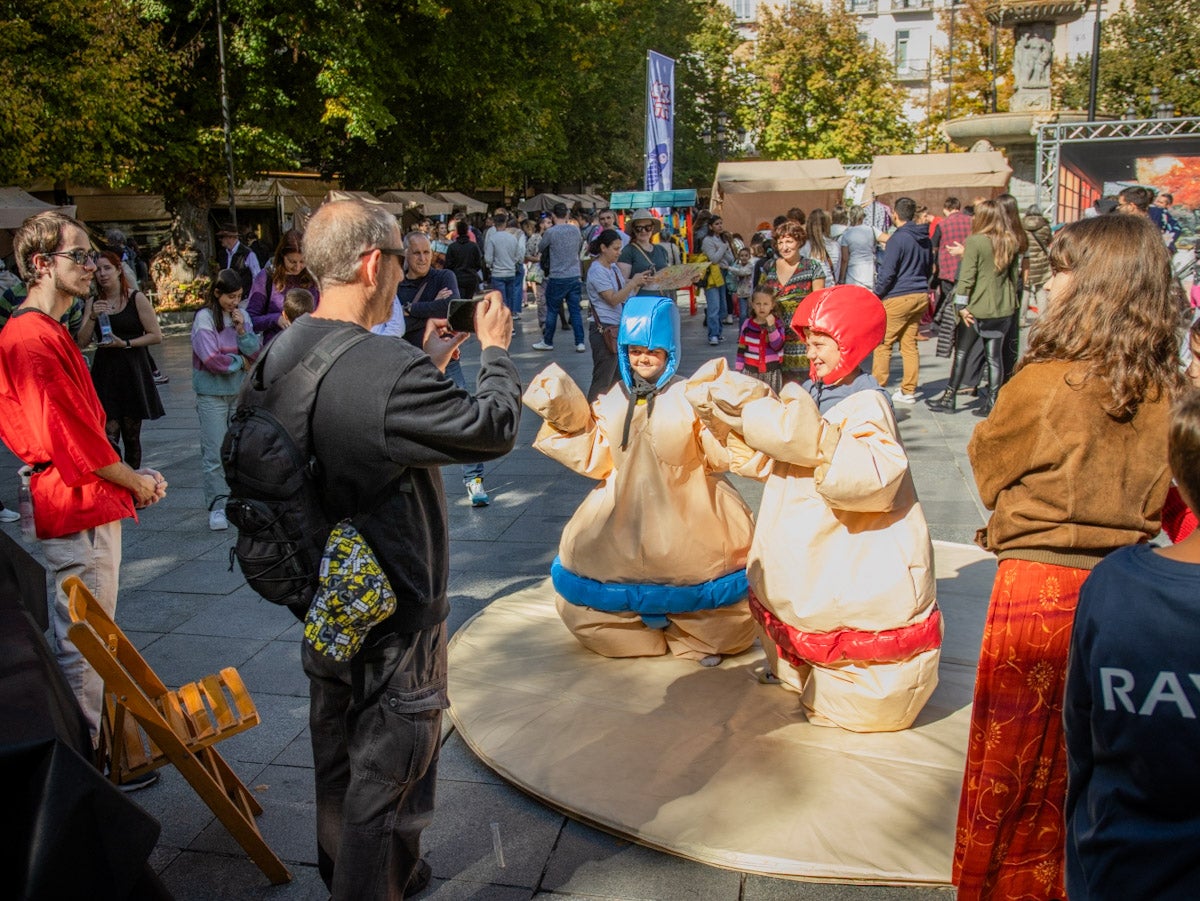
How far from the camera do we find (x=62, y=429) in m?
3.34

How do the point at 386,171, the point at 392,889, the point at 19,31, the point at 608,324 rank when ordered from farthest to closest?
the point at 386,171, the point at 19,31, the point at 608,324, the point at 392,889

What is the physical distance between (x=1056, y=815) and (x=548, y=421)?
89.6 inches

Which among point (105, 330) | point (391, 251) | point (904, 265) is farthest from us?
point (904, 265)

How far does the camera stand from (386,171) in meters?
24.2

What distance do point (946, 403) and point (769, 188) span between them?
1552 cm

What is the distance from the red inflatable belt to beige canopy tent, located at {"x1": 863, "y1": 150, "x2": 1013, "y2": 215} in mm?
16658

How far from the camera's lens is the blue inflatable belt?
4.17m

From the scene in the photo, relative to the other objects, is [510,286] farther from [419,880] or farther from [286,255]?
[419,880]

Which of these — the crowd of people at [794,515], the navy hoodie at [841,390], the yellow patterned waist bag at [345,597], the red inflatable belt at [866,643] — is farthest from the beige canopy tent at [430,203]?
the yellow patterned waist bag at [345,597]

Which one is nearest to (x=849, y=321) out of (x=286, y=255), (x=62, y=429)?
(x=62, y=429)

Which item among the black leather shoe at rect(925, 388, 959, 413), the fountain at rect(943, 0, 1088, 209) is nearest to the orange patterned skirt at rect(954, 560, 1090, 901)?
the black leather shoe at rect(925, 388, 959, 413)

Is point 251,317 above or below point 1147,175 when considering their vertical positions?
below

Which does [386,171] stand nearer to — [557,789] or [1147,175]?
[1147,175]

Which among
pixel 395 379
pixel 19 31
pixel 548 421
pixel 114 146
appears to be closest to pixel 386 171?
pixel 114 146
